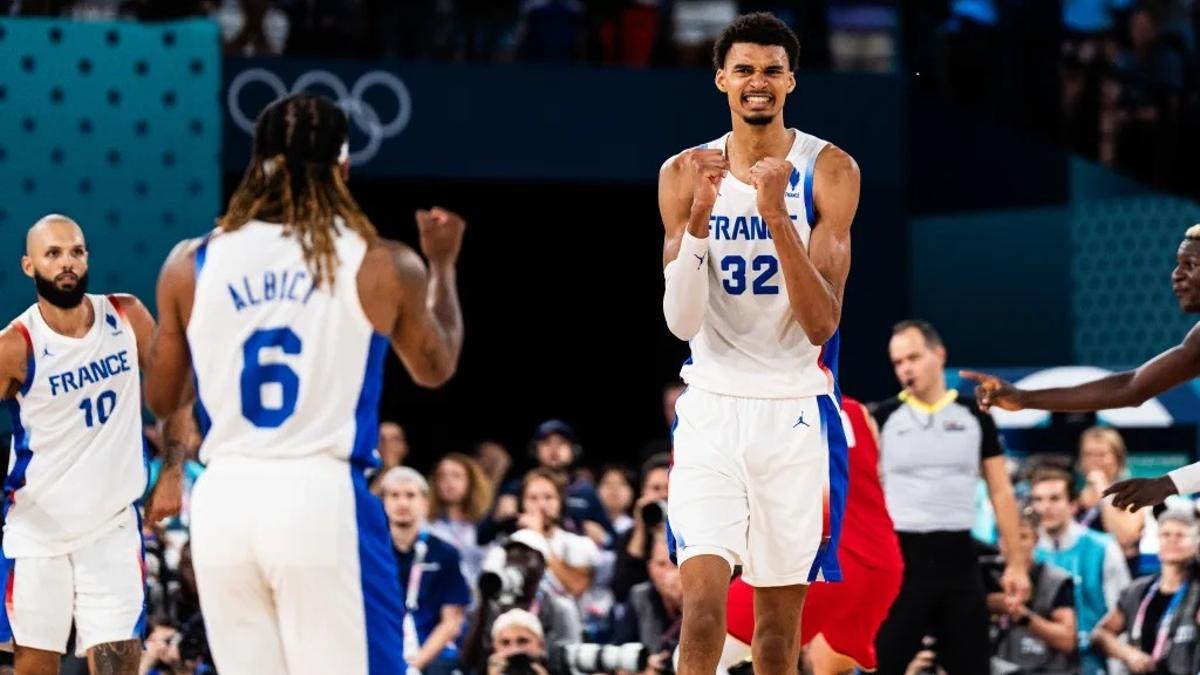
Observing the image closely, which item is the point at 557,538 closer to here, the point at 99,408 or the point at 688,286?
the point at 99,408

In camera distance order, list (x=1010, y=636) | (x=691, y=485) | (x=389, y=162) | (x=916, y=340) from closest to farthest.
A: 1. (x=691, y=485)
2. (x=916, y=340)
3. (x=1010, y=636)
4. (x=389, y=162)

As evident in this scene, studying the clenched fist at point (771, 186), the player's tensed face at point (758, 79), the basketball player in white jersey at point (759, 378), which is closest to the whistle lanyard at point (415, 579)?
the basketball player in white jersey at point (759, 378)

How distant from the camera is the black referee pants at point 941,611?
9.88 metres

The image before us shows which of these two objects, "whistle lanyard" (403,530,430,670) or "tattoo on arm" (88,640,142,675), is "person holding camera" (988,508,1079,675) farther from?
"tattoo on arm" (88,640,142,675)

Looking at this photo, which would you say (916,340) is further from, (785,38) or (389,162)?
(389,162)

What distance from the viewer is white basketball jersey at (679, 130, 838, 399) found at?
21.7 feet

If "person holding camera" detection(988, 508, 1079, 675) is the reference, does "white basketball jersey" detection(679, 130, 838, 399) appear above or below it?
above

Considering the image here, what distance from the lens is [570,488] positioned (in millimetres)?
13453

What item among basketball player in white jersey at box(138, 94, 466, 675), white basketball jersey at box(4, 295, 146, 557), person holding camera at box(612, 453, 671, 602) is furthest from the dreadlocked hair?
person holding camera at box(612, 453, 671, 602)

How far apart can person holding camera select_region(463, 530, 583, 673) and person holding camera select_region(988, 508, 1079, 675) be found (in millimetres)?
2348

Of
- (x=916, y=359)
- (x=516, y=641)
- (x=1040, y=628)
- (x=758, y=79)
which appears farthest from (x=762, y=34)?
(x=1040, y=628)

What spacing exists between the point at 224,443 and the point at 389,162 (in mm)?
11793

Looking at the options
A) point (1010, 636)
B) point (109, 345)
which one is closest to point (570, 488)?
point (1010, 636)

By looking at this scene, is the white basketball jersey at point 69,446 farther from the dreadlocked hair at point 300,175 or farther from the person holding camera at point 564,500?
the person holding camera at point 564,500
